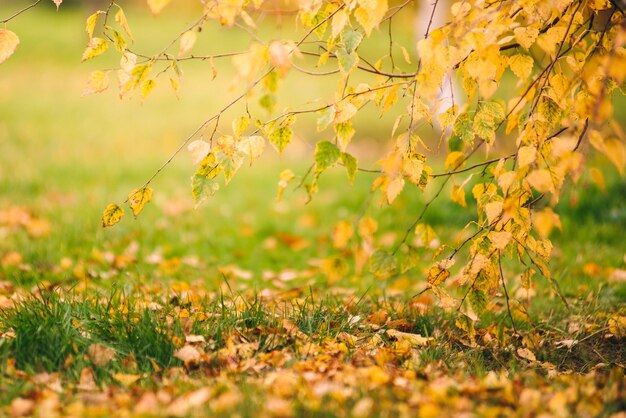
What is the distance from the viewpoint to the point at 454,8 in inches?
75.6

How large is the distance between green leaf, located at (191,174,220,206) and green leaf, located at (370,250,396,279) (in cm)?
73

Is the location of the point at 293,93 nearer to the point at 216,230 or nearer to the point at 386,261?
the point at 216,230

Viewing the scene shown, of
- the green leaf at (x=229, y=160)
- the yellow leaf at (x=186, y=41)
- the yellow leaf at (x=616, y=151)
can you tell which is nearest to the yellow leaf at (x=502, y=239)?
the yellow leaf at (x=616, y=151)

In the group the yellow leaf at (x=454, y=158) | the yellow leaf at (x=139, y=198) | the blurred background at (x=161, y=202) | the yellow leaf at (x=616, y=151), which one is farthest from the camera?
the blurred background at (x=161, y=202)

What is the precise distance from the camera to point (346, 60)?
1779mm

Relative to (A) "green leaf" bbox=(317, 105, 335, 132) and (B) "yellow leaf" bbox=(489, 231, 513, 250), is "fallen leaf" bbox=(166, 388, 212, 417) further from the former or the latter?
(B) "yellow leaf" bbox=(489, 231, 513, 250)

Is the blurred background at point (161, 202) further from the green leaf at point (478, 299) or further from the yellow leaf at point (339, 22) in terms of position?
the green leaf at point (478, 299)

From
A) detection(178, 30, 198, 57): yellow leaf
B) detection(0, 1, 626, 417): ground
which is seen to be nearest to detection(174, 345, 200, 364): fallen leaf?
detection(0, 1, 626, 417): ground

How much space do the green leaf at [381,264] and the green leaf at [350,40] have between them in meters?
0.87

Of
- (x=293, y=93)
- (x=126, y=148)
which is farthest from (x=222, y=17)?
(x=293, y=93)

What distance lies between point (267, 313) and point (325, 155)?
0.87 metres

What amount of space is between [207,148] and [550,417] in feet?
4.41

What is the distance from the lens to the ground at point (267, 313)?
179cm

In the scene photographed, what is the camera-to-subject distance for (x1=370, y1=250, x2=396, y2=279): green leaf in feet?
7.47
